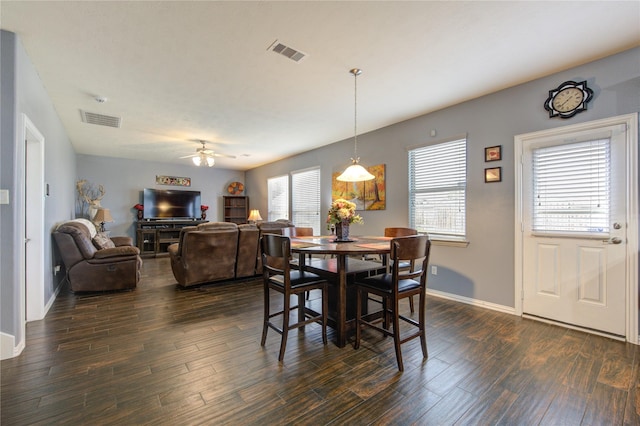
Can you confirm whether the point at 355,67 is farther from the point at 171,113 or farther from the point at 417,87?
the point at 171,113

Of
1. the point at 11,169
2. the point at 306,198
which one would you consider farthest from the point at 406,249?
the point at 306,198

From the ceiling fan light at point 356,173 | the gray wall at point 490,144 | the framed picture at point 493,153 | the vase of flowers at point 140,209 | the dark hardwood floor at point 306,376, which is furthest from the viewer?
the vase of flowers at point 140,209

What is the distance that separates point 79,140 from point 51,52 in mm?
3748

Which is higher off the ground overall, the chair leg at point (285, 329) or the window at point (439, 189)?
the window at point (439, 189)

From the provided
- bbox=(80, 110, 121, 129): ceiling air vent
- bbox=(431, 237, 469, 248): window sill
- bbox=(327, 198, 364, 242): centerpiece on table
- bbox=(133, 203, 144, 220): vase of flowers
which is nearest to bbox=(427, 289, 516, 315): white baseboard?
bbox=(431, 237, 469, 248): window sill

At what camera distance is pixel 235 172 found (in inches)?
357

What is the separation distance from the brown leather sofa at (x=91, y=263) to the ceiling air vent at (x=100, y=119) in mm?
1580

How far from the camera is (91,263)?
3.87m

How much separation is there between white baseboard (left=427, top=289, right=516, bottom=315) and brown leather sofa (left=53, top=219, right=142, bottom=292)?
4.31 metres

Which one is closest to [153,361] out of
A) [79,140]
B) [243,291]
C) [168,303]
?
[168,303]

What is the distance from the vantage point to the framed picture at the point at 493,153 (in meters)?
3.32

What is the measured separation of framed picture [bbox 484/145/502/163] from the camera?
10.9 feet

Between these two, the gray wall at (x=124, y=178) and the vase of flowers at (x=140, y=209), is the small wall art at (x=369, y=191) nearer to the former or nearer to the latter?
the gray wall at (x=124, y=178)

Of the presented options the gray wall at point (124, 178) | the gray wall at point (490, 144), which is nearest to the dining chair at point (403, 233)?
the gray wall at point (490, 144)
